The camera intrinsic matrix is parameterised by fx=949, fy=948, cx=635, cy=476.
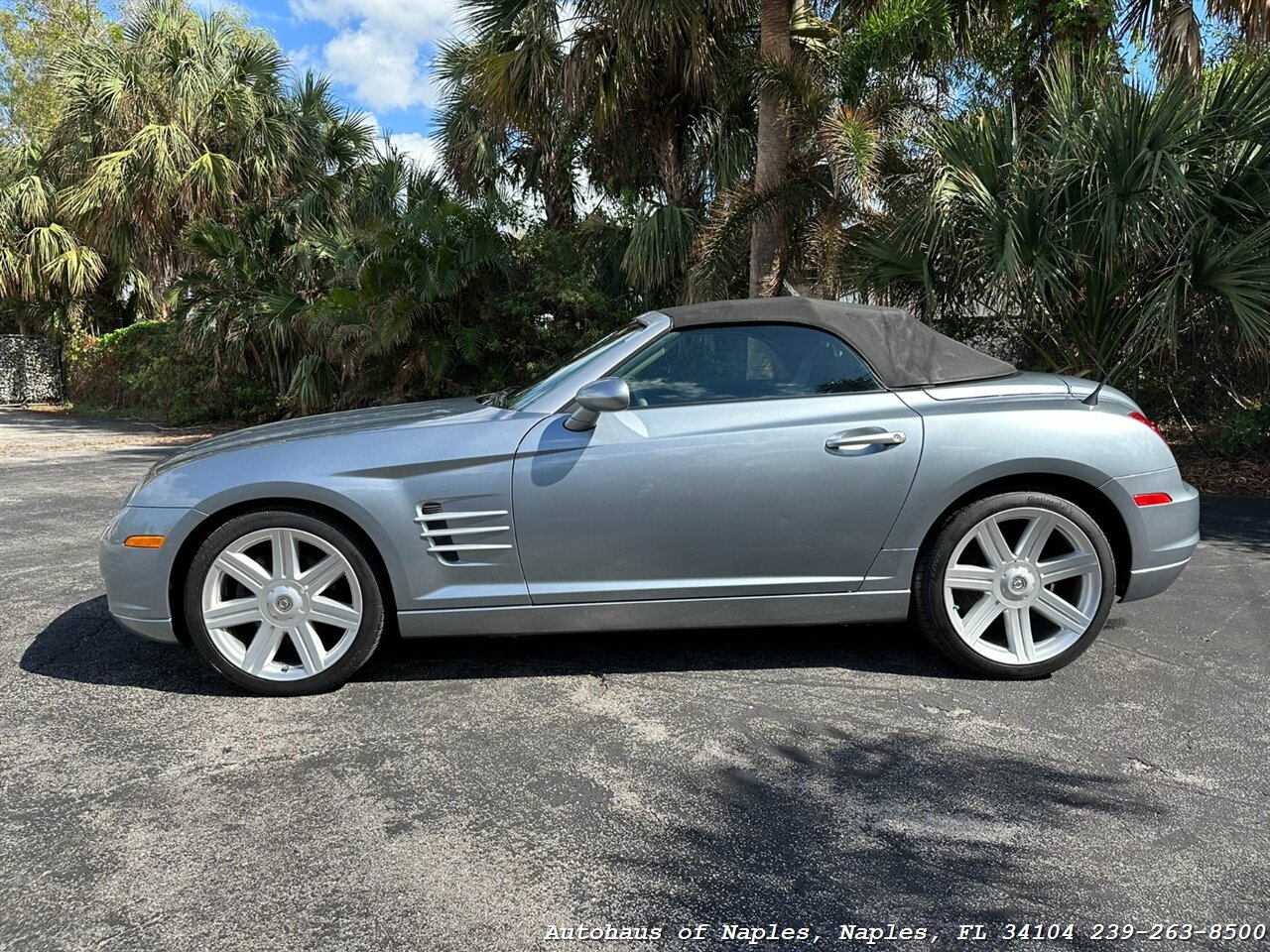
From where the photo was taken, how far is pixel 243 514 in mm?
3631

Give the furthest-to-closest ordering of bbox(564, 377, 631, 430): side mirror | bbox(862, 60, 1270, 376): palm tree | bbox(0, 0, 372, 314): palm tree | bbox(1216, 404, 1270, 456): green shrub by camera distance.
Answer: bbox(0, 0, 372, 314): palm tree → bbox(1216, 404, 1270, 456): green shrub → bbox(862, 60, 1270, 376): palm tree → bbox(564, 377, 631, 430): side mirror

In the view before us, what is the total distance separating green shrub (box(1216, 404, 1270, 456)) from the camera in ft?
29.5

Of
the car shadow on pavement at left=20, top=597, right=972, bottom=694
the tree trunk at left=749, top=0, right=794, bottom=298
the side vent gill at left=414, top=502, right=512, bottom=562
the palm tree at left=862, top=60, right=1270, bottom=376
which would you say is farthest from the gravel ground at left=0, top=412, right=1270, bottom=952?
the tree trunk at left=749, top=0, right=794, bottom=298

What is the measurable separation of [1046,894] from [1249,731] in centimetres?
144

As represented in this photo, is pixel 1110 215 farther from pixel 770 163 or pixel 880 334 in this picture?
pixel 880 334

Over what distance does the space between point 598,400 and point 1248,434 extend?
320 inches

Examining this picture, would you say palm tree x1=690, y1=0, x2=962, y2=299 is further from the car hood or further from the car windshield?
the car hood

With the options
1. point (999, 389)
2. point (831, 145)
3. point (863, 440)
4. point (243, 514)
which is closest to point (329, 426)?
point (243, 514)

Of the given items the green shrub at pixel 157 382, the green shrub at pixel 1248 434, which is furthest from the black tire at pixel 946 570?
the green shrub at pixel 157 382

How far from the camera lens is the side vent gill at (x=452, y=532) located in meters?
3.58

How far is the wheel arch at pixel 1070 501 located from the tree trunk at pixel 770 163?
6877 millimetres

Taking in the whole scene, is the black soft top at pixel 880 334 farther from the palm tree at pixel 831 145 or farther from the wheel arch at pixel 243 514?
the palm tree at pixel 831 145

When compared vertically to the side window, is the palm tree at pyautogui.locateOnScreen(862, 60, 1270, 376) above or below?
above

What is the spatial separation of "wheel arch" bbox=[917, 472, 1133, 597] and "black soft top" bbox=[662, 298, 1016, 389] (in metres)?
0.47
